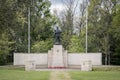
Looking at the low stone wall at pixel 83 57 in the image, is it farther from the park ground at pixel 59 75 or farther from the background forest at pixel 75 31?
the park ground at pixel 59 75

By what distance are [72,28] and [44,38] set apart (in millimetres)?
5917

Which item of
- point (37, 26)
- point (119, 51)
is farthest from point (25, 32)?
point (119, 51)

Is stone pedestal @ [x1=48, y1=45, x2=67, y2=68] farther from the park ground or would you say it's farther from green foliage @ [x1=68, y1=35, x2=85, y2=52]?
the park ground

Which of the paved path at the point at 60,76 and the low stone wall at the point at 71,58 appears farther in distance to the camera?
the low stone wall at the point at 71,58

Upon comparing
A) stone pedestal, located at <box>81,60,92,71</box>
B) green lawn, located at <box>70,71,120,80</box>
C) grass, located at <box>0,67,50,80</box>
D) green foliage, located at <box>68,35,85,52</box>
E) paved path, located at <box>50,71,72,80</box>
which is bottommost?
paved path, located at <box>50,71,72,80</box>

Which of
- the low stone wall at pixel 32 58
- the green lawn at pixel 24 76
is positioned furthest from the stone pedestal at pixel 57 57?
the green lawn at pixel 24 76

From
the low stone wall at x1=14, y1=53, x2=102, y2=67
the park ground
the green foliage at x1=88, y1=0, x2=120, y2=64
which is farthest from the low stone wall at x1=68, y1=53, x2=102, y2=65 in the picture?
the park ground

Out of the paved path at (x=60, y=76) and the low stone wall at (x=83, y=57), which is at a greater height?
the low stone wall at (x=83, y=57)

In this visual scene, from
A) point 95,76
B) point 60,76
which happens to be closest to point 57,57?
point 60,76

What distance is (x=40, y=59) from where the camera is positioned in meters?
50.0

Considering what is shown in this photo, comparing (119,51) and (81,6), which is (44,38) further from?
(119,51)

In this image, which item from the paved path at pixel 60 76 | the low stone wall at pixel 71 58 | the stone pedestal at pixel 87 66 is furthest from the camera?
the low stone wall at pixel 71 58

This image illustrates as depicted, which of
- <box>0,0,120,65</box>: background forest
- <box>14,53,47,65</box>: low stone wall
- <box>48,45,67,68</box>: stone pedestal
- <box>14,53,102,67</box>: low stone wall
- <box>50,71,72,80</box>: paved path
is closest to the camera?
<box>50,71,72,80</box>: paved path

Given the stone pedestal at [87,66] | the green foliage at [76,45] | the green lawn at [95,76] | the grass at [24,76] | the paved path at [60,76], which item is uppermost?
the green foliage at [76,45]
